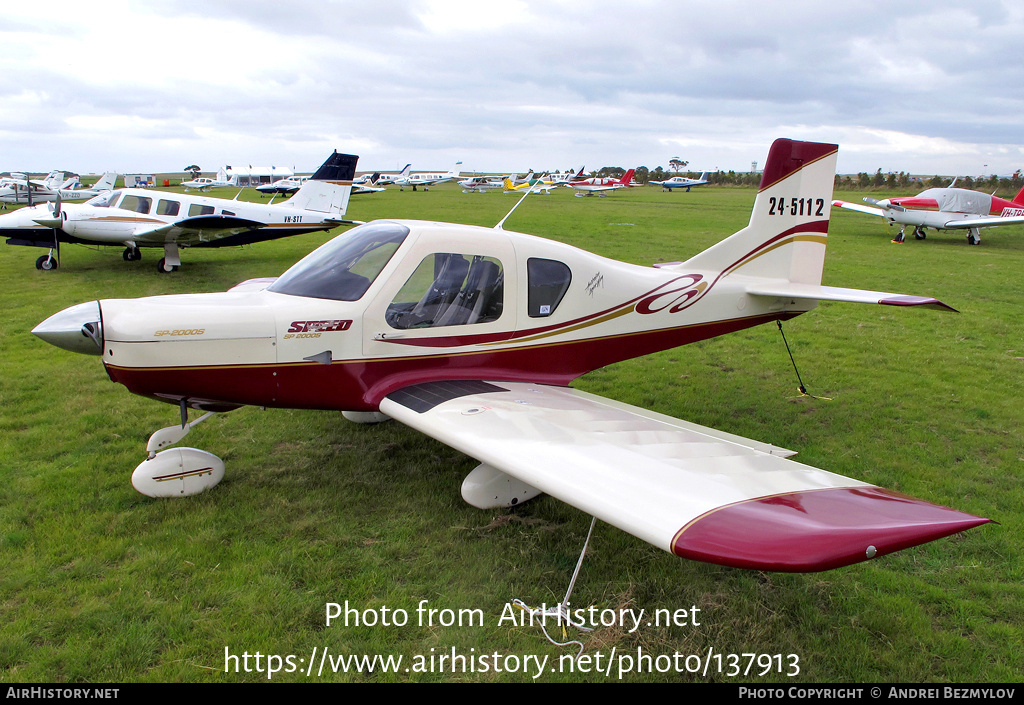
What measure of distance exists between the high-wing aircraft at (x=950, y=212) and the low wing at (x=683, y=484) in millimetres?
21741

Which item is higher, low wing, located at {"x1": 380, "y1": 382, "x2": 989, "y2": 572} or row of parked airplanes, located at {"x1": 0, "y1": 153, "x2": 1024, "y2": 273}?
row of parked airplanes, located at {"x1": 0, "y1": 153, "x2": 1024, "y2": 273}

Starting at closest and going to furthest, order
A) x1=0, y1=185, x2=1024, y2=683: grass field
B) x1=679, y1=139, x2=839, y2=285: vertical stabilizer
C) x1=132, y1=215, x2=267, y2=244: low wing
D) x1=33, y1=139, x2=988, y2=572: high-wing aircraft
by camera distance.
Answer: x1=33, y1=139, x2=988, y2=572: high-wing aircraft
x1=0, y1=185, x2=1024, y2=683: grass field
x1=679, y1=139, x2=839, y2=285: vertical stabilizer
x1=132, y1=215, x2=267, y2=244: low wing

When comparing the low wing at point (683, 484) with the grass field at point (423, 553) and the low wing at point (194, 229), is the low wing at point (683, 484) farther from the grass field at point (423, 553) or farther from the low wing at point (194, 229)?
the low wing at point (194, 229)

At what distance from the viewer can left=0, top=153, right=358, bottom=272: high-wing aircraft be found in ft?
45.1

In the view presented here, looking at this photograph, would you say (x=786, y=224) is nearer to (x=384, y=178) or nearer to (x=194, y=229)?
(x=194, y=229)

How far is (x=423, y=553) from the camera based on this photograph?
3.84 metres

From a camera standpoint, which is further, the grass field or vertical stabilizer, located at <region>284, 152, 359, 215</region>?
Answer: vertical stabilizer, located at <region>284, 152, 359, 215</region>

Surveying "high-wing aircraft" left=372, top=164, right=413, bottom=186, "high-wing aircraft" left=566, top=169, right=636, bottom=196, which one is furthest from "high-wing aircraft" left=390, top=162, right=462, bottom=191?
"high-wing aircraft" left=566, top=169, right=636, bottom=196

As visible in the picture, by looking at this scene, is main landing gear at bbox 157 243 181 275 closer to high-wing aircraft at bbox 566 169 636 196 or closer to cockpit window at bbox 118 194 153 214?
cockpit window at bbox 118 194 153 214

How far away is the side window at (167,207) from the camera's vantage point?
49.0ft

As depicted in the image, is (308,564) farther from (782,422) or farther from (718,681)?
(782,422)

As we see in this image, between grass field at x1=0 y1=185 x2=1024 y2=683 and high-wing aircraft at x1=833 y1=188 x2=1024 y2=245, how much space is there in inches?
677

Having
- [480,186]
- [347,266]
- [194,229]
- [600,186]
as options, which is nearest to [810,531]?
[347,266]
